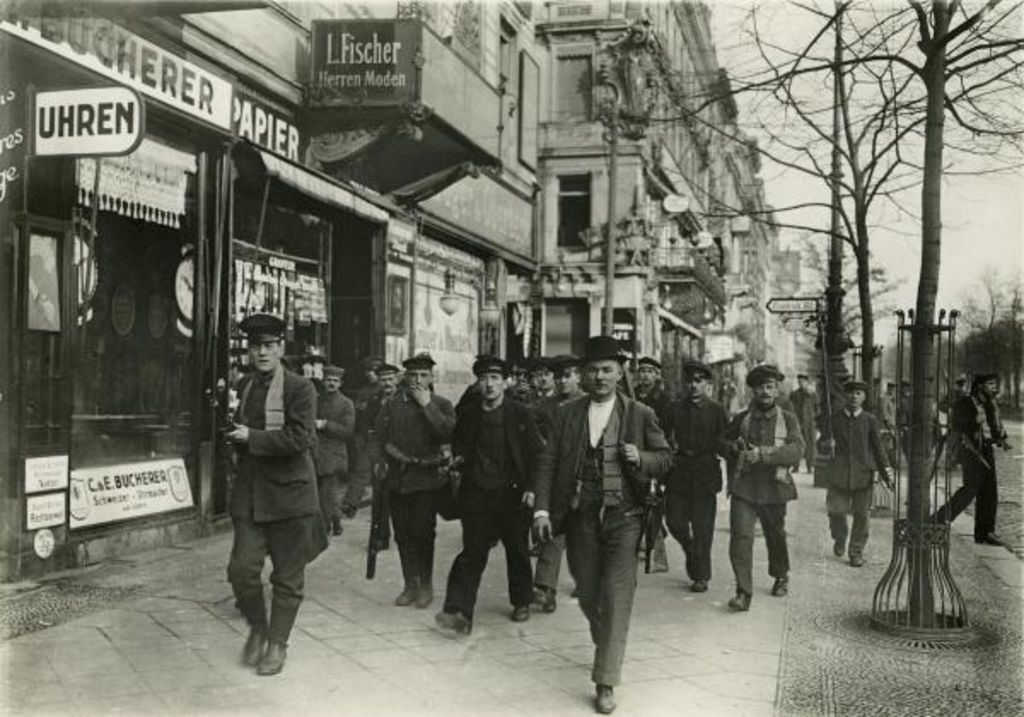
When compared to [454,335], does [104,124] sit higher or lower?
higher

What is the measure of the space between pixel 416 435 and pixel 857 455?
456 centimetres

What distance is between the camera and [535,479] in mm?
5633

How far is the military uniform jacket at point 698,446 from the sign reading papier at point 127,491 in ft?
14.7

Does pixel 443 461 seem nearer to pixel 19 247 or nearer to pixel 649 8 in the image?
pixel 19 247

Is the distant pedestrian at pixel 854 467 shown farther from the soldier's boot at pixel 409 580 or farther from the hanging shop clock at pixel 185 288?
the hanging shop clock at pixel 185 288

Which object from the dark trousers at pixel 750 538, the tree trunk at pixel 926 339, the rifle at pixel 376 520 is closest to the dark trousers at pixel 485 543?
the rifle at pixel 376 520

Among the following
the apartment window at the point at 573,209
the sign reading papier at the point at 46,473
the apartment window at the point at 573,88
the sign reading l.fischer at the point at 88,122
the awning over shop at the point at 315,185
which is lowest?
the sign reading papier at the point at 46,473

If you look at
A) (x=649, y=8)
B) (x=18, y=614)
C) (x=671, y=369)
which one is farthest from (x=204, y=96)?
(x=671, y=369)

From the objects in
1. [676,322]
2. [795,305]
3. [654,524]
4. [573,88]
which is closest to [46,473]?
[654,524]

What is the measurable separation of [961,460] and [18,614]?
348 inches

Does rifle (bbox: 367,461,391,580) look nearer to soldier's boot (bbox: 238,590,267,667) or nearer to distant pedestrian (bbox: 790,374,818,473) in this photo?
soldier's boot (bbox: 238,590,267,667)

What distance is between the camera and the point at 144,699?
482 cm

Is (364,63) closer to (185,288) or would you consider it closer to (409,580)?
(185,288)

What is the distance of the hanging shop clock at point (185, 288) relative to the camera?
9.87 meters
